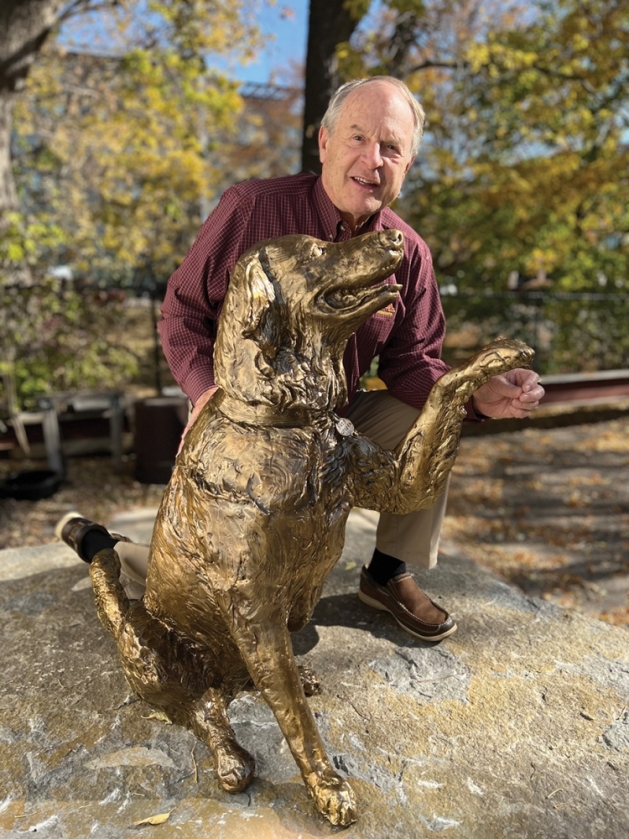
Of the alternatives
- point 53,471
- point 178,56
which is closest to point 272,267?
point 53,471

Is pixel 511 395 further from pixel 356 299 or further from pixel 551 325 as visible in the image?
pixel 551 325

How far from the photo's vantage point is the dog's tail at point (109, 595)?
188 cm

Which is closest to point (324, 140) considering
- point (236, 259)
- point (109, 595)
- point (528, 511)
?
point (236, 259)

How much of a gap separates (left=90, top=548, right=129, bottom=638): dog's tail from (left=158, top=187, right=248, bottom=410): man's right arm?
2.12ft

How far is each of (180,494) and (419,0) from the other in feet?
15.5

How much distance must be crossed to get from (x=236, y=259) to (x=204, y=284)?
0.14m

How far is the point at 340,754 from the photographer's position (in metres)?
1.89

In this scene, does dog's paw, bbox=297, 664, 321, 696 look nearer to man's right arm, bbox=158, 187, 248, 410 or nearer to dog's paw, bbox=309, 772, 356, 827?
dog's paw, bbox=309, 772, 356, 827

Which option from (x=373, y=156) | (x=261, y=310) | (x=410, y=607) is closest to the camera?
(x=261, y=310)

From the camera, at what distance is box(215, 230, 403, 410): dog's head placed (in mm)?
1475

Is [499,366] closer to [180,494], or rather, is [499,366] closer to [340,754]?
[180,494]

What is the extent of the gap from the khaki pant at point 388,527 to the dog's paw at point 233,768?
923 mm

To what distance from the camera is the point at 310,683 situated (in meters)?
2.13

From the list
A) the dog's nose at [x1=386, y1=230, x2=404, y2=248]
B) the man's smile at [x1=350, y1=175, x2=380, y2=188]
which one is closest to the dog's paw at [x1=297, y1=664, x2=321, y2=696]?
the dog's nose at [x1=386, y1=230, x2=404, y2=248]
